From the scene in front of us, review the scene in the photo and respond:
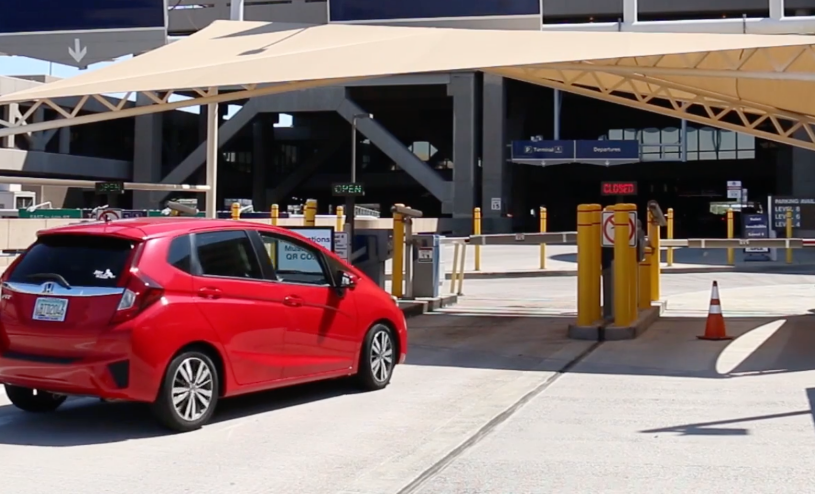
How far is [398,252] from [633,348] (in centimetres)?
556

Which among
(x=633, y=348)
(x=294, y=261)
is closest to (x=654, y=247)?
(x=633, y=348)

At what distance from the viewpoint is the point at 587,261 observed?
1337 centimetres

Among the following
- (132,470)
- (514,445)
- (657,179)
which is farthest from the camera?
(657,179)

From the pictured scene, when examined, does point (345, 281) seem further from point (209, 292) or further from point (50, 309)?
point (50, 309)

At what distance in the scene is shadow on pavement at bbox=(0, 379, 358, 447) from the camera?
24.7ft

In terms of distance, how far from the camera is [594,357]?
1206 centimetres

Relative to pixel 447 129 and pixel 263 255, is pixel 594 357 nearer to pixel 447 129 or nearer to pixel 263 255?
pixel 263 255

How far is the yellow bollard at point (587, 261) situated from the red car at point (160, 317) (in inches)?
216

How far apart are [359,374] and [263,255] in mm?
1750

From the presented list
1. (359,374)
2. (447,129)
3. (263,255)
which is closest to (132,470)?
(263,255)

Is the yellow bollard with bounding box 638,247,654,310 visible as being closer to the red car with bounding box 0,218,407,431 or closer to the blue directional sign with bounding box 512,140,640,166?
the red car with bounding box 0,218,407,431

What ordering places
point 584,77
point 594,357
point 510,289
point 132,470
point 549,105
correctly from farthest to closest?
1. point 549,105
2. point 510,289
3. point 584,77
4. point 594,357
5. point 132,470

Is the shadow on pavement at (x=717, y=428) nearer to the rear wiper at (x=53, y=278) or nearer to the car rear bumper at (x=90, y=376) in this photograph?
the car rear bumper at (x=90, y=376)

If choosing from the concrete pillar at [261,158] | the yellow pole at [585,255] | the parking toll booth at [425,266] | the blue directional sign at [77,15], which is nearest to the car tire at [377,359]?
the yellow pole at [585,255]
